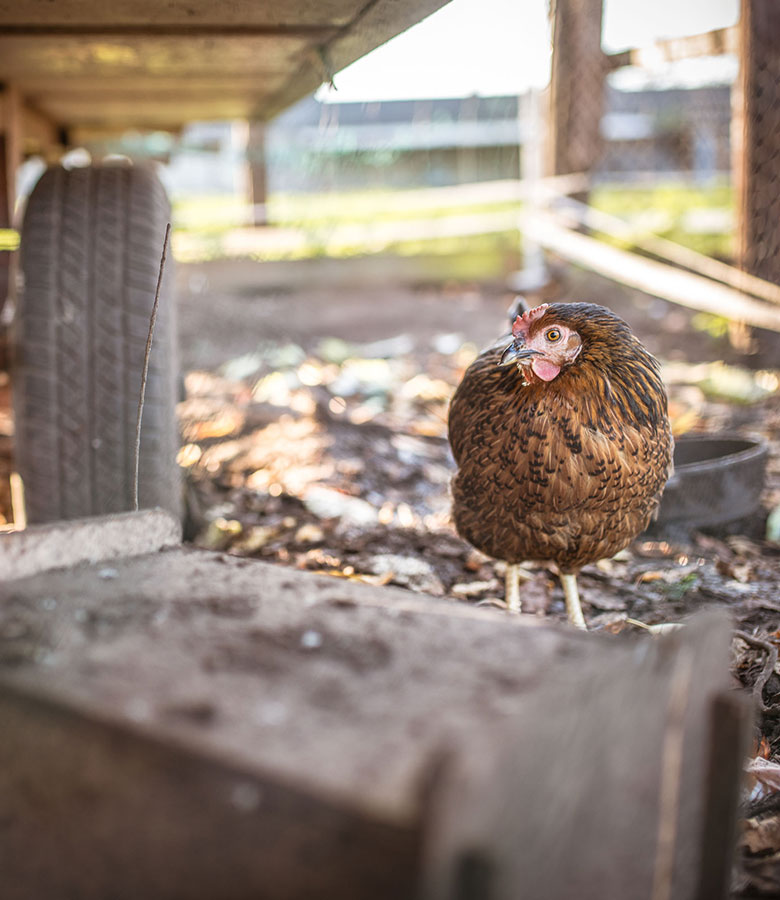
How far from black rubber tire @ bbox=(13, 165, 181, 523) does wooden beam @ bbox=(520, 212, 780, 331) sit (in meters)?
3.80

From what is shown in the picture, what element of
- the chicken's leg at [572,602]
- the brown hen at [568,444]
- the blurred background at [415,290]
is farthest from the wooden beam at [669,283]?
the chicken's leg at [572,602]

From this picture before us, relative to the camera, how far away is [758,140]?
562cm

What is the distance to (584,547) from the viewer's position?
2.54m

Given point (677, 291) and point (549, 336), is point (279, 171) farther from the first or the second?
point (549, 336)

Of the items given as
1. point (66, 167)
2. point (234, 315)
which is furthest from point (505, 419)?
point (234, 315)

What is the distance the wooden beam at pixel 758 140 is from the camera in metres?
5.39

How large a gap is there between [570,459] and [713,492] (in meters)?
1.10

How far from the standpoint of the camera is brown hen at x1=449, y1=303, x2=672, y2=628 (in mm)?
2422

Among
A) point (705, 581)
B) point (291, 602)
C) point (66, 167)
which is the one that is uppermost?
point (66, 167)

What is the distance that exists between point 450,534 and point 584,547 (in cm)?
90

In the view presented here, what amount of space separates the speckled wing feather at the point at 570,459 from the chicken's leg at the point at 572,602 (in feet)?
0.25

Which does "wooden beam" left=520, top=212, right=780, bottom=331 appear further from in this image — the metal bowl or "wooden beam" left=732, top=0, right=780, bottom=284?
the metal bowl

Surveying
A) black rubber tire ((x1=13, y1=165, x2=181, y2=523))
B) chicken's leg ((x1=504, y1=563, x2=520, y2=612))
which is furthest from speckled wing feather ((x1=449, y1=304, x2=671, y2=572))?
black rubber tire ((x1=13, y1=165, x2=181, y2=523))

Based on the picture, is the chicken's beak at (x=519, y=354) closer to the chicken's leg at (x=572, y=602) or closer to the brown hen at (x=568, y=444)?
the brown hen at (x=568, y=444)
